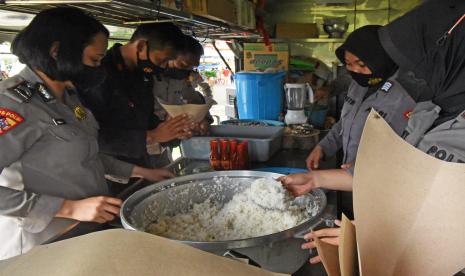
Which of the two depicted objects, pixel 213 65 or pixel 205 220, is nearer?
pixel 205 220

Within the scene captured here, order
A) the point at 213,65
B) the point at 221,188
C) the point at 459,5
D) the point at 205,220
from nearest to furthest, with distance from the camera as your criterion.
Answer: the point at 459,5, the point at 205,220, the point at 221,188, the point at 213,65

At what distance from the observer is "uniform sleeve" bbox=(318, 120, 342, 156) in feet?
7.38

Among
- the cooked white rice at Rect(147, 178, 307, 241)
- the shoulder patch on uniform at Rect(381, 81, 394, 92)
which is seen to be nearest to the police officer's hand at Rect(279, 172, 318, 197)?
the cooked white rice at Rect(147, 178, 307, 241)

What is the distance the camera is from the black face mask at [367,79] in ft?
6.13

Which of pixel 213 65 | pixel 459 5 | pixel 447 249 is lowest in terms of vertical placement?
pixel 213 65

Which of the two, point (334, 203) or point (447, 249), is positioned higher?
point (447, 249)

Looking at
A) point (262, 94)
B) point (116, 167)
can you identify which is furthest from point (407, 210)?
point (262, 94)

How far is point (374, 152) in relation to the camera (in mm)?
496

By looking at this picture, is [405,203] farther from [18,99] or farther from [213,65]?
[213,65]

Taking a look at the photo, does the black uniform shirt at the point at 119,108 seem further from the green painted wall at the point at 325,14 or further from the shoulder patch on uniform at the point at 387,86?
the green painted wall at the point at 325,14

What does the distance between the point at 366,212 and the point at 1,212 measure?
4.07 feet

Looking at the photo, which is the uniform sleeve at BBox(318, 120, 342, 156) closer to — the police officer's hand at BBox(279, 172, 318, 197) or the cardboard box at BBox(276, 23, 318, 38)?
the police officer's hand at BBox(279, 172, 318, 197)

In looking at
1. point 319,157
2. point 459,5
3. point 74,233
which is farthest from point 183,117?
point 459,5

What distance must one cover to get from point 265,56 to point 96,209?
355 centimetres
